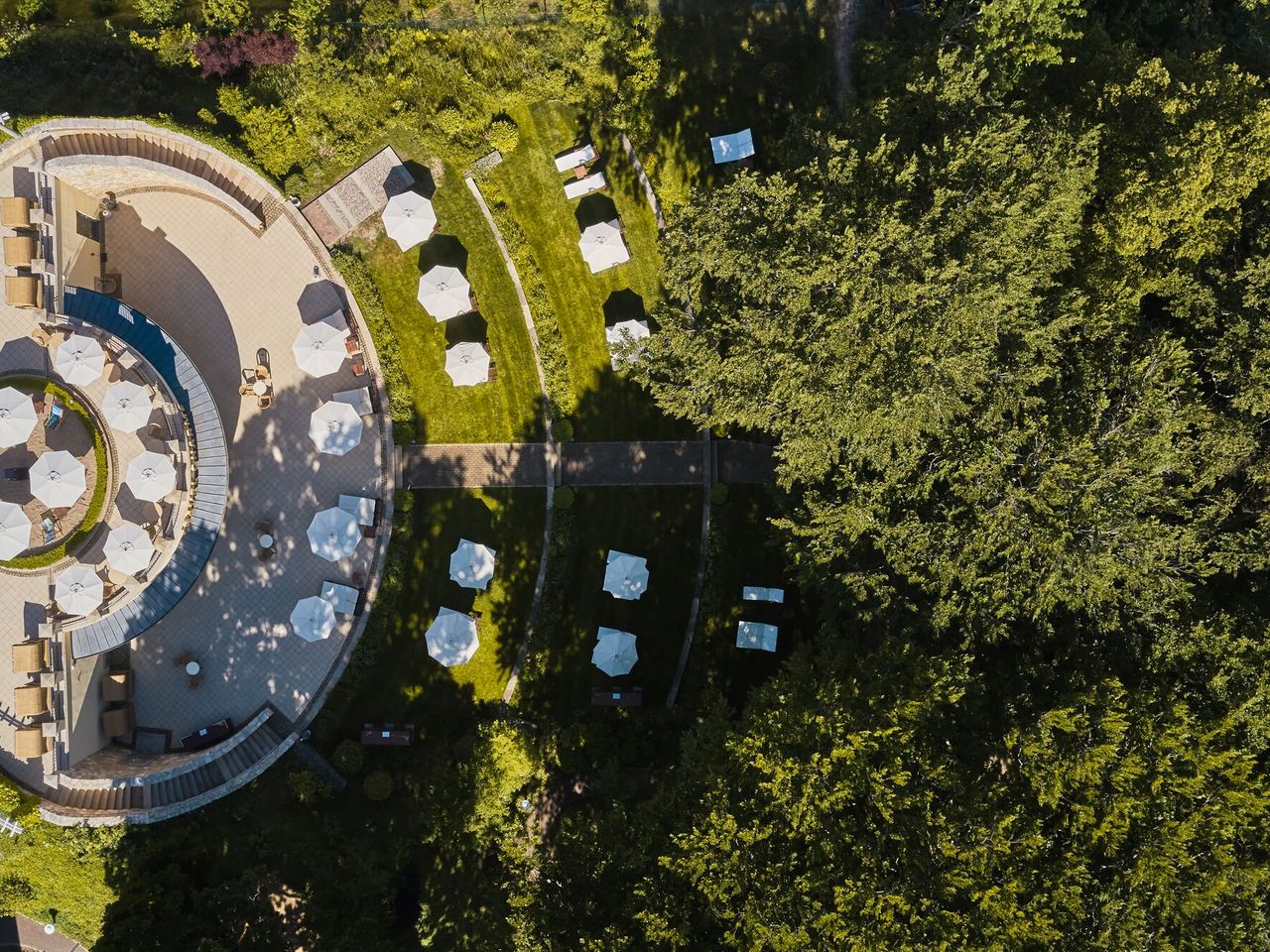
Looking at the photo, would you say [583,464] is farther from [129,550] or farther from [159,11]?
[159,11]

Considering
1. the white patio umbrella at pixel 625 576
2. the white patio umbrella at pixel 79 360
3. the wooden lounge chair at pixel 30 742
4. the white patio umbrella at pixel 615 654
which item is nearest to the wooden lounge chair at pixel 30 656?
the wooden lounge chair at pixel 30 742

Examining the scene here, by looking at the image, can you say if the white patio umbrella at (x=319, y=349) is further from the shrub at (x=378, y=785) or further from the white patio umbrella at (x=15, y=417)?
A: the shrub at (x=378, y=785)

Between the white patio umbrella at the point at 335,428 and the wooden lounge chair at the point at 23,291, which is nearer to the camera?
the wooden lounge chair at the point at 23,291

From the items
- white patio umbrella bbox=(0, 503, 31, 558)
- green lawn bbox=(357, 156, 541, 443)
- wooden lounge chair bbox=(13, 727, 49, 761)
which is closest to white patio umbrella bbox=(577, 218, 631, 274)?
green lawn bbox=(357, 156, 541, 443)

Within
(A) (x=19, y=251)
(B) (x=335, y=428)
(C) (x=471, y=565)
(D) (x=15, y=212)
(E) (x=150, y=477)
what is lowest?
(C) (x=471, y=565)

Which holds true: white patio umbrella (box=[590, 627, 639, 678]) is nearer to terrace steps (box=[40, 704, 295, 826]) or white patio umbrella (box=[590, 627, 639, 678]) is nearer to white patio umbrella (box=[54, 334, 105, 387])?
terrace steps (box=[40, 704, 295, 826])

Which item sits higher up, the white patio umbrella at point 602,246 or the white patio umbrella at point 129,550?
the white patio umbrella at point 602,246

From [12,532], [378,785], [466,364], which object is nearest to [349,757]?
[378,785]
